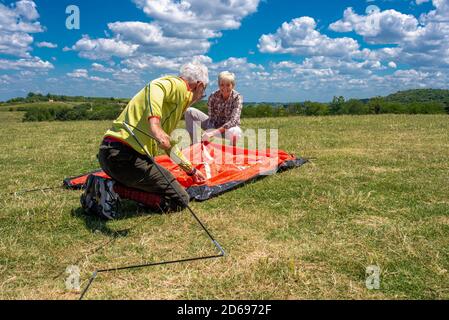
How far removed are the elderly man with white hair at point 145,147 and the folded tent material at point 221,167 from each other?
2.10ft

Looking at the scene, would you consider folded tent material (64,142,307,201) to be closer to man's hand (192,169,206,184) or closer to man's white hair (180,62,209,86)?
man's hand (192,169,206,184)

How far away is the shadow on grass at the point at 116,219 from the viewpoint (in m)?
4.52

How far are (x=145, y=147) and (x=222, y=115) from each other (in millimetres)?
3369

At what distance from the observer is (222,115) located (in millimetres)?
8047

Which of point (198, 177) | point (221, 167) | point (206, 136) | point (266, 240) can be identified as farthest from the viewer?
point (206, 136)

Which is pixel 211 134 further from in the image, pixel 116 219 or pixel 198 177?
pixel 116 219

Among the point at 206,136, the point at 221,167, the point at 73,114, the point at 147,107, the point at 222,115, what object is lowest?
the point at 221,167

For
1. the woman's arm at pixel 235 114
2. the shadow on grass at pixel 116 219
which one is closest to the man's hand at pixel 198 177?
the shadow on grass at pixel 116 219

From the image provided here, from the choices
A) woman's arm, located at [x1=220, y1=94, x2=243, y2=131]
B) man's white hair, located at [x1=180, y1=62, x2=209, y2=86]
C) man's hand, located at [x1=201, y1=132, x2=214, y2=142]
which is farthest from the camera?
woman's arm, located at [x1=220, y1=94, x2=243, y2=131]

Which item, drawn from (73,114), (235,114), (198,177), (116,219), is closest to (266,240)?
(198,177)

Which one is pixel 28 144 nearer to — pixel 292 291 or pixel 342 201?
pixel 342 201

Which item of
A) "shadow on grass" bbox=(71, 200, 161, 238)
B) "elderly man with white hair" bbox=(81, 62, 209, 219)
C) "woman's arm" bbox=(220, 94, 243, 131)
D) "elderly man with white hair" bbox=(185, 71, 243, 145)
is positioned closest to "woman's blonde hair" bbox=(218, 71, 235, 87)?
"elderly man with white hair" bbox=(185, 71, 243, 145)

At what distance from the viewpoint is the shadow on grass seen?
4.52m

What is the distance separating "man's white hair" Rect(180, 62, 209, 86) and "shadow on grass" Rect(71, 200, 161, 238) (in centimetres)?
173
